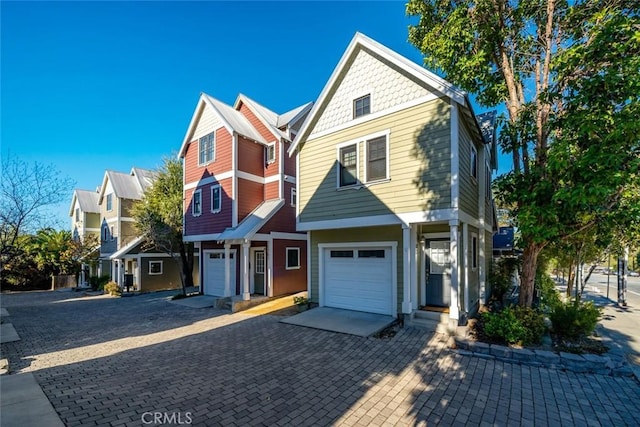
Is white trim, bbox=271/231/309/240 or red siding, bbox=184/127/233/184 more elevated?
A: red siding, bbox=184/127/233/184

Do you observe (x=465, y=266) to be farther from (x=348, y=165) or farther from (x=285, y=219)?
(x=285, y=219)

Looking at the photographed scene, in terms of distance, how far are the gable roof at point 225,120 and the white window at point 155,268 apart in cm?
881

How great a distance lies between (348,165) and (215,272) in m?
10.1

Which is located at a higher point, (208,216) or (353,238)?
(208,216)

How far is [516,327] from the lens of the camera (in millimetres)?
6805

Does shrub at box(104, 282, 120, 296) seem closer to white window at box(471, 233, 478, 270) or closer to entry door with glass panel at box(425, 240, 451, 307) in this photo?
entry door with glass panel at box(425, 240, 451, 307)

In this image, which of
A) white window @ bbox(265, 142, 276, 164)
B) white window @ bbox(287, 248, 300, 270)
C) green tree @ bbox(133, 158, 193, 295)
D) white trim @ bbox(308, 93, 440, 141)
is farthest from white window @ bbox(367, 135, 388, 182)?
green tree @ bbox(133, 158, 193, 295)

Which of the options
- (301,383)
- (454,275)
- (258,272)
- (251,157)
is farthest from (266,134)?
(301,383)

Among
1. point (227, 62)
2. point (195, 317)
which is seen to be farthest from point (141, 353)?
point (227, 62)

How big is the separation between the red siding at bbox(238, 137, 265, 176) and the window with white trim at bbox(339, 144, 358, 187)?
243 inches

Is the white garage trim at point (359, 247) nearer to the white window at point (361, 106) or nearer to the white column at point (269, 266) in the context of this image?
the white column at point (269, 266)

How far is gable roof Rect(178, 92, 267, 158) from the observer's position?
48.0ft

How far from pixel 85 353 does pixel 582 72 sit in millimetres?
14773

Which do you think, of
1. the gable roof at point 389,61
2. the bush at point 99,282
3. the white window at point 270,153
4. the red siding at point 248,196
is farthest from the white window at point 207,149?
the bush at point 99,282
